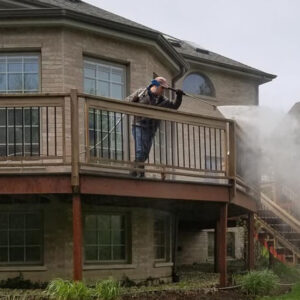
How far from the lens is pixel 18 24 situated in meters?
11.7

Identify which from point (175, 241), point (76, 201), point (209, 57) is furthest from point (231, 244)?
point (76, 201)

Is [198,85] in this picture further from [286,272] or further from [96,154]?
[96,154]

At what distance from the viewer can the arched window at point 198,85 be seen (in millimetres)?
19375

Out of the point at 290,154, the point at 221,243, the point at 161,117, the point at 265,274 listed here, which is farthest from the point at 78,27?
the point at 290,154

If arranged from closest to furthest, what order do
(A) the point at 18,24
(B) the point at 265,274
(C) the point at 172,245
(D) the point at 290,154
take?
(B) the point at 265,274 → (A) the point at 18,24 → (C) the point at 172,245 → (D) the point at 290,154

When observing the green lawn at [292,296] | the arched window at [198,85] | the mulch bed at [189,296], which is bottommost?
the green lawn at [292,296]

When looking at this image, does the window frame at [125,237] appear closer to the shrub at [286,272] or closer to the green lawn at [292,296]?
the green lawn at [292,296]

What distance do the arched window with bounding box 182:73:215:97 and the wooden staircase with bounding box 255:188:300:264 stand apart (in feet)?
11.2

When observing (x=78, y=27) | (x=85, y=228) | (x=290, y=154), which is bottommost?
(x=85, y=228)

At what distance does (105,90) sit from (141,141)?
6.74 feet

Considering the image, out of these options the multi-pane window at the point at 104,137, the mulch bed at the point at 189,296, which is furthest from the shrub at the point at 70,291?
the multi-pane window at the point at 104,137

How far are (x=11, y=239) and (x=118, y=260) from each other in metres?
1.85

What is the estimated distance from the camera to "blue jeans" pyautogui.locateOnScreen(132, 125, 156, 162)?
10523mm

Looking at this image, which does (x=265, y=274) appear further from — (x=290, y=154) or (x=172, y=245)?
(x=290, y=154)
